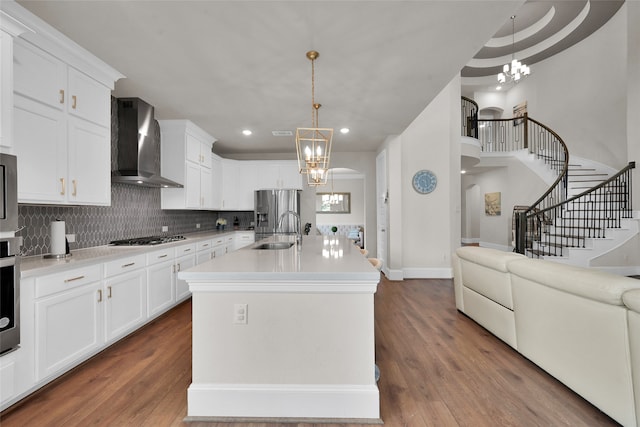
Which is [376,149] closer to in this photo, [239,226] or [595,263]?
[239,226]

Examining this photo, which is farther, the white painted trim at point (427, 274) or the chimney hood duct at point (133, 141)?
the white painted trim at point (427, 274)

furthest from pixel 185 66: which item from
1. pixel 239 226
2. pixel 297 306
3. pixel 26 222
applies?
pixel 239 226

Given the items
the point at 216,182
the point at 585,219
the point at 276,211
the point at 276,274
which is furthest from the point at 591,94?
the point at 276,274

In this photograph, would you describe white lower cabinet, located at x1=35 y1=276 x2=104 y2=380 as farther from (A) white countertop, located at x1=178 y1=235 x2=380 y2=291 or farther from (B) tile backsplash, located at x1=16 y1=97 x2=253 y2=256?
(A) white countertop, located at x1=178 y1=235 x2=380 y2=291

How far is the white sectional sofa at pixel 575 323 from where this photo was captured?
62.4 inches

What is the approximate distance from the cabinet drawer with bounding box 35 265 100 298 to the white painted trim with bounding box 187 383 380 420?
1271 mm

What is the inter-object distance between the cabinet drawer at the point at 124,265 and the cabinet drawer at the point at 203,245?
1.20m

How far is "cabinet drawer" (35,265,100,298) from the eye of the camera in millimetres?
2006

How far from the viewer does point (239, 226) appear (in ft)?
21.5

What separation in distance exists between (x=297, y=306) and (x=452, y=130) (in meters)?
5.25

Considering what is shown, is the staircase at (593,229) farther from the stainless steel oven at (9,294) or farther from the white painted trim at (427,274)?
the stainless steel oven at (9,294)

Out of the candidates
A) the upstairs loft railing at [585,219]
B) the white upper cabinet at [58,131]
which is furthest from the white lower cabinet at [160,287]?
the upstairs loft railing at [585,219]

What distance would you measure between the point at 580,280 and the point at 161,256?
384 centimetres

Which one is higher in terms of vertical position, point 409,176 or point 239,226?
point 409,176
